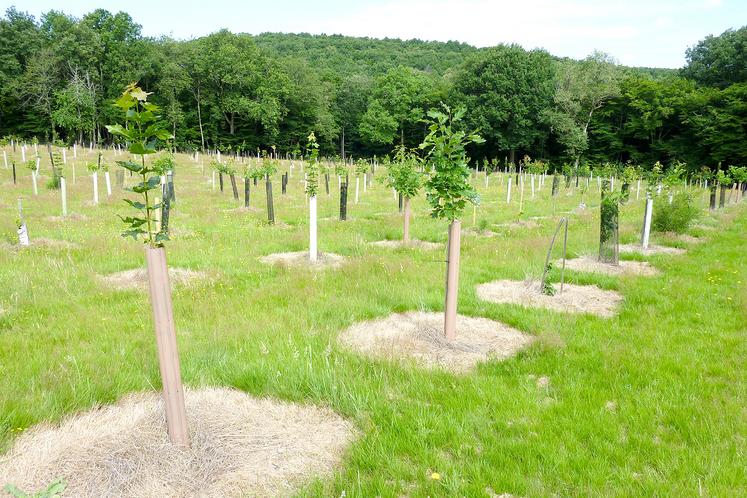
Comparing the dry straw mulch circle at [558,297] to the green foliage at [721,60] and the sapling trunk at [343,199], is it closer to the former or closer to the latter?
the sapling trunk at [343,199]

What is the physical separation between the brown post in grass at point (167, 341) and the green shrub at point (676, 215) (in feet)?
47.1

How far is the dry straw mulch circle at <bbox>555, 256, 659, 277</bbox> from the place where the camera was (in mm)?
9648

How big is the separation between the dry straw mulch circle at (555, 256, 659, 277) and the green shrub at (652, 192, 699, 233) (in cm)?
404

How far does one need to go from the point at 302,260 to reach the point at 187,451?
6.98 meters

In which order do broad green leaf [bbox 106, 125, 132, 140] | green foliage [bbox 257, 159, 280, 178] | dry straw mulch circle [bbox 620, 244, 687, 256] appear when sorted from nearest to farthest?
broad green leaf [bbox 106, 125, 132, 140]
dry straw mulch circle [bbox 620, 244, 687, 256]
green foliage [bbox 257, 159, 280, 178]

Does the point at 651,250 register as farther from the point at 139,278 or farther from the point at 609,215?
the point at 139,278

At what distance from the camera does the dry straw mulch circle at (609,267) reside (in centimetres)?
965

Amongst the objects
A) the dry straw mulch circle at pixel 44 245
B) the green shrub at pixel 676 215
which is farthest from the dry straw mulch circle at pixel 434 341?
the green shrub at pixel 676 215

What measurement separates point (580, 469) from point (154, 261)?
341 centimetres

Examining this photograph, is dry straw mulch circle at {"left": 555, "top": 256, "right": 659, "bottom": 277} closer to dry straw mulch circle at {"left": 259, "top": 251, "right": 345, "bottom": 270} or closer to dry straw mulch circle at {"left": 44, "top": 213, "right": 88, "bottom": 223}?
dry straw mulch circle at {"left": 259, "top": 251, "right": 345, "bottom": 270}

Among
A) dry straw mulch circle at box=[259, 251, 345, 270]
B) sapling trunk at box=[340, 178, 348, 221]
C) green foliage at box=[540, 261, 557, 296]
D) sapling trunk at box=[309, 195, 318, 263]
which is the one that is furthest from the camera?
sapling trunk at box=[340, 178, 348, 221]

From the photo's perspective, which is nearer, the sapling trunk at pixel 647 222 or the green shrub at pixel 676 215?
the sapling trunk at pixel 647 222

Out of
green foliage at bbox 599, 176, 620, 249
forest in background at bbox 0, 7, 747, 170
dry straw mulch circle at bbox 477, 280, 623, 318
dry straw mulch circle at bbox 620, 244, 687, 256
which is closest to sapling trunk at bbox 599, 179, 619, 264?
green foliage at bbox 599, 176, 620, 249

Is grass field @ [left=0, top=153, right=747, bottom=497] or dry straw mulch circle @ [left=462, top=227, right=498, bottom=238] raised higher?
dry straw mulch circle @ [left=462, top=227, right=498, bottom=238]
